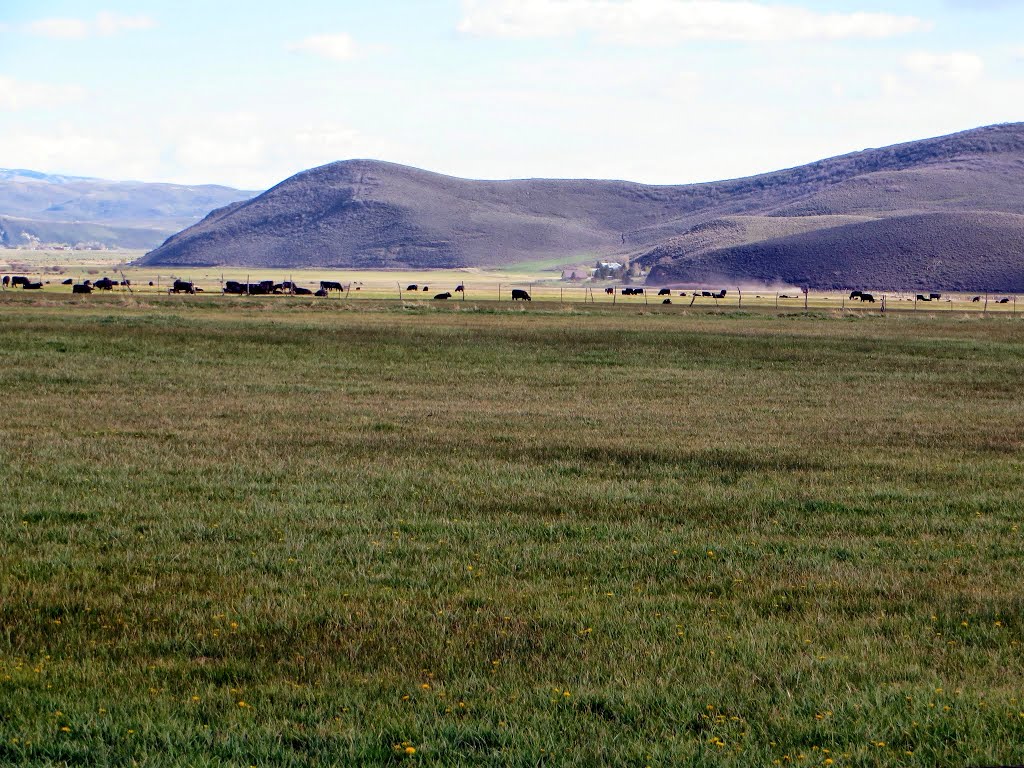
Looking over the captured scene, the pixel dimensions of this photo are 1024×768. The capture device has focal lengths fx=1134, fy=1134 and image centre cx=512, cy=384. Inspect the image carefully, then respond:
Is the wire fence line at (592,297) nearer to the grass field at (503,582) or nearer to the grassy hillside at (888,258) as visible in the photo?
the grassy hillside at (888,258)

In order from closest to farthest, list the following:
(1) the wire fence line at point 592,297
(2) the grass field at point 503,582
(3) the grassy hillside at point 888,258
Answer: (2) the grass field at point 503,582
(1) the wire fence line at point 592,297
(3) the grassy hillside at point 888,258


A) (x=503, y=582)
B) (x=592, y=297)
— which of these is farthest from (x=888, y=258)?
(x=503, y=582)

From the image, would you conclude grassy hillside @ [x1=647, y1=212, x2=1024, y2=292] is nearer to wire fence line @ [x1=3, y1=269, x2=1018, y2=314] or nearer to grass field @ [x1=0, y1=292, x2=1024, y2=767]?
wire fence line @ [x1=3, y1=269, x2=1018, y2=314]

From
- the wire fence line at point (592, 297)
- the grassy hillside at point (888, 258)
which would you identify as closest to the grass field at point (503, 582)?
the wire fence line at point (592, 297)

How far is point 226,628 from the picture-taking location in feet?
26.7

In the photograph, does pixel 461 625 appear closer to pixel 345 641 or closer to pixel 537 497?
pixel 345 641

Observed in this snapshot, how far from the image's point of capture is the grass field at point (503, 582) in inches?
250

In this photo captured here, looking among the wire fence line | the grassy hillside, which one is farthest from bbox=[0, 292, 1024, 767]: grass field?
the grassy hillside

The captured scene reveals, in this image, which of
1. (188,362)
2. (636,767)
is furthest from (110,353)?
(636,767)

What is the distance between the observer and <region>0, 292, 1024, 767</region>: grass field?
250 inches

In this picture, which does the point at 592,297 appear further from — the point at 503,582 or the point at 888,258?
the point at 503,582

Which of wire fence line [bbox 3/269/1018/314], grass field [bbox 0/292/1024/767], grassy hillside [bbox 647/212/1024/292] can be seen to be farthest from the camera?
grassy hillside [bbox 647/212/1024/292]

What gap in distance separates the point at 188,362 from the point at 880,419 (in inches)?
733

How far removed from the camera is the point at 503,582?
952 cm
